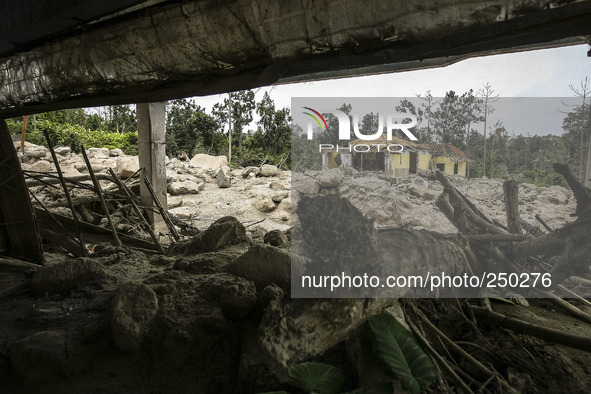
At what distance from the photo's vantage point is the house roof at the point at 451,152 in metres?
1.40

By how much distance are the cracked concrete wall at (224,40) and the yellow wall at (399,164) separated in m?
0.40

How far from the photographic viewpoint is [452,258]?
63.1 inches

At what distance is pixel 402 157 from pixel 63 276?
2.50m

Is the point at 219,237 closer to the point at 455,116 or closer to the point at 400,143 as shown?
the point at 400,143

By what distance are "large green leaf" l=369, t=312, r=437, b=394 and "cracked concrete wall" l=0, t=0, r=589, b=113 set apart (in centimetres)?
109

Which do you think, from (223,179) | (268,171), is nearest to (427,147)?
(223,179)

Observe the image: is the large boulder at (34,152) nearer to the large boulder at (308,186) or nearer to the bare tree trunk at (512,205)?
the large boulder at (308,186)

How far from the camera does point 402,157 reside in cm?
141

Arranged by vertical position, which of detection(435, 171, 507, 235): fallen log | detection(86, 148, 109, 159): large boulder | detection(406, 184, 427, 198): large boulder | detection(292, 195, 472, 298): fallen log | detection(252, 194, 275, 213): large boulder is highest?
detection(86, 148, 109, 159): large boulder

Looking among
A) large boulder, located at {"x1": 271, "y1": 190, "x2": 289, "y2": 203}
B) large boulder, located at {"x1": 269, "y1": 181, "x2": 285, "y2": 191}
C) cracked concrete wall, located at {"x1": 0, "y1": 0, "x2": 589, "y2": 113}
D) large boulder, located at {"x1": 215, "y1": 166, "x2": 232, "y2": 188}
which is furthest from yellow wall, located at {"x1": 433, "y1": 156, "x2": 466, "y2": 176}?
large boulder, located at {"x1": 215, "y1": 166, "x2": 232, "y2": 188}

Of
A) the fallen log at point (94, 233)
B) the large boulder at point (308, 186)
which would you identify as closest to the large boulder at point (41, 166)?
the fallen log at point (94, 233)

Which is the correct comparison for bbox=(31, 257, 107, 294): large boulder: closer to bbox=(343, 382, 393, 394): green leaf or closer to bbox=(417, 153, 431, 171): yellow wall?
bbox=(343, 382, 393, 394): green leaf

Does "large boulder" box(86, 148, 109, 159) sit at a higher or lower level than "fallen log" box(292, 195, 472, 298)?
higher

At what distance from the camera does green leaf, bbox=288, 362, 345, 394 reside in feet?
4.48
